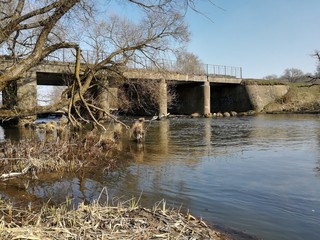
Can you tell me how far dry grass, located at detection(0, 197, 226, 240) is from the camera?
13.9 feet

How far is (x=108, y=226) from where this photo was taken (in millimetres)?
4516

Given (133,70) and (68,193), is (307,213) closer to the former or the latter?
(68,193)

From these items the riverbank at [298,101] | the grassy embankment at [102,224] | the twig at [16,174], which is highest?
the riverbank at [298,101]

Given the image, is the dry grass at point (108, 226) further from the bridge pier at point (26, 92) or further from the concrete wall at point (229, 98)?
the concrete wall at point (229, 98)

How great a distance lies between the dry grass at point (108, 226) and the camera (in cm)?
425

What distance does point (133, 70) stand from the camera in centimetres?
2305

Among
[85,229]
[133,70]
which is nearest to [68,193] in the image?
[85,229]

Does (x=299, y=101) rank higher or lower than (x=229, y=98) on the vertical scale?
lower

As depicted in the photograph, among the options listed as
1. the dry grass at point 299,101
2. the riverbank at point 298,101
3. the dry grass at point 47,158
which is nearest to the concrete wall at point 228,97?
the riverbank at point 298,101

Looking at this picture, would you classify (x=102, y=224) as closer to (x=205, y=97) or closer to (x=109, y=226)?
(x=109, y=226)

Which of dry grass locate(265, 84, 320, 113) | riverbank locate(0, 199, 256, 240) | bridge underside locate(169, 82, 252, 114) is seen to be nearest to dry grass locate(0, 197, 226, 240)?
riverbank locate(0, 199, 256, 240)

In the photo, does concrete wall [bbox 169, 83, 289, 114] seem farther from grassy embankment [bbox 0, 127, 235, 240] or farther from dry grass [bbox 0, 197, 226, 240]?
dry grass [bbox 0, 197, 226, 240]

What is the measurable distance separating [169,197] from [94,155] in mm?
5780

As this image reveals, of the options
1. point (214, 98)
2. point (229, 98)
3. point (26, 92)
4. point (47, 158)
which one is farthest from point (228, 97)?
point (47, 158)
